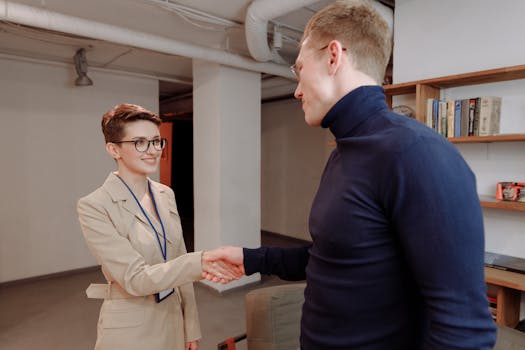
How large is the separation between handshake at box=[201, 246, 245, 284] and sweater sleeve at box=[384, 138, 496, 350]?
A: 869 millimetres

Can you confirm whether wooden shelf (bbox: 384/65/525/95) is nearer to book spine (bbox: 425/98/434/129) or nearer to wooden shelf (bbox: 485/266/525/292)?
book spine (bbox: 425/98/434/129)

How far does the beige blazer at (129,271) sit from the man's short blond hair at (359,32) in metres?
0.96

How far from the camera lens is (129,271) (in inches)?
52.7

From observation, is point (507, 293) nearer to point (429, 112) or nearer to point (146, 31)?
point (429, 112)

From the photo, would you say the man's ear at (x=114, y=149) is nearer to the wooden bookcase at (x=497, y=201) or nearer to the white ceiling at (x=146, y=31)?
the white ceiling at (x=146, y=31)

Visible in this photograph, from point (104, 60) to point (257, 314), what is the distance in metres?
4.12

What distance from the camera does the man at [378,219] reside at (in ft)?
2.11

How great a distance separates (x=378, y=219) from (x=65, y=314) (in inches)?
151

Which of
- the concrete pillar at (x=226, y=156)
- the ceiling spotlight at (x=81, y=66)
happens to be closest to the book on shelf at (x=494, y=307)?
the concrete pillar at (x=226, y=156)

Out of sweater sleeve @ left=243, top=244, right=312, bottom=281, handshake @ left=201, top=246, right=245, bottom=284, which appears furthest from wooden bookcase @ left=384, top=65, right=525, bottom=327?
handshake @ left=201, top=246, right=245, bottom=284

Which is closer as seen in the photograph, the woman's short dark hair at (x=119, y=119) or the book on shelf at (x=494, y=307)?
the woman's short dark hair at (x=119, y=119)

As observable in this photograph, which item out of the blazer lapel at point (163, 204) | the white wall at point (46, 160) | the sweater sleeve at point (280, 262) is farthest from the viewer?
the white wall at point (46, 160)

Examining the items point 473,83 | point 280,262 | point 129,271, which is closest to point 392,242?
point 280,262

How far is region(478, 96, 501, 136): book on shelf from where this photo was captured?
2221 mm
